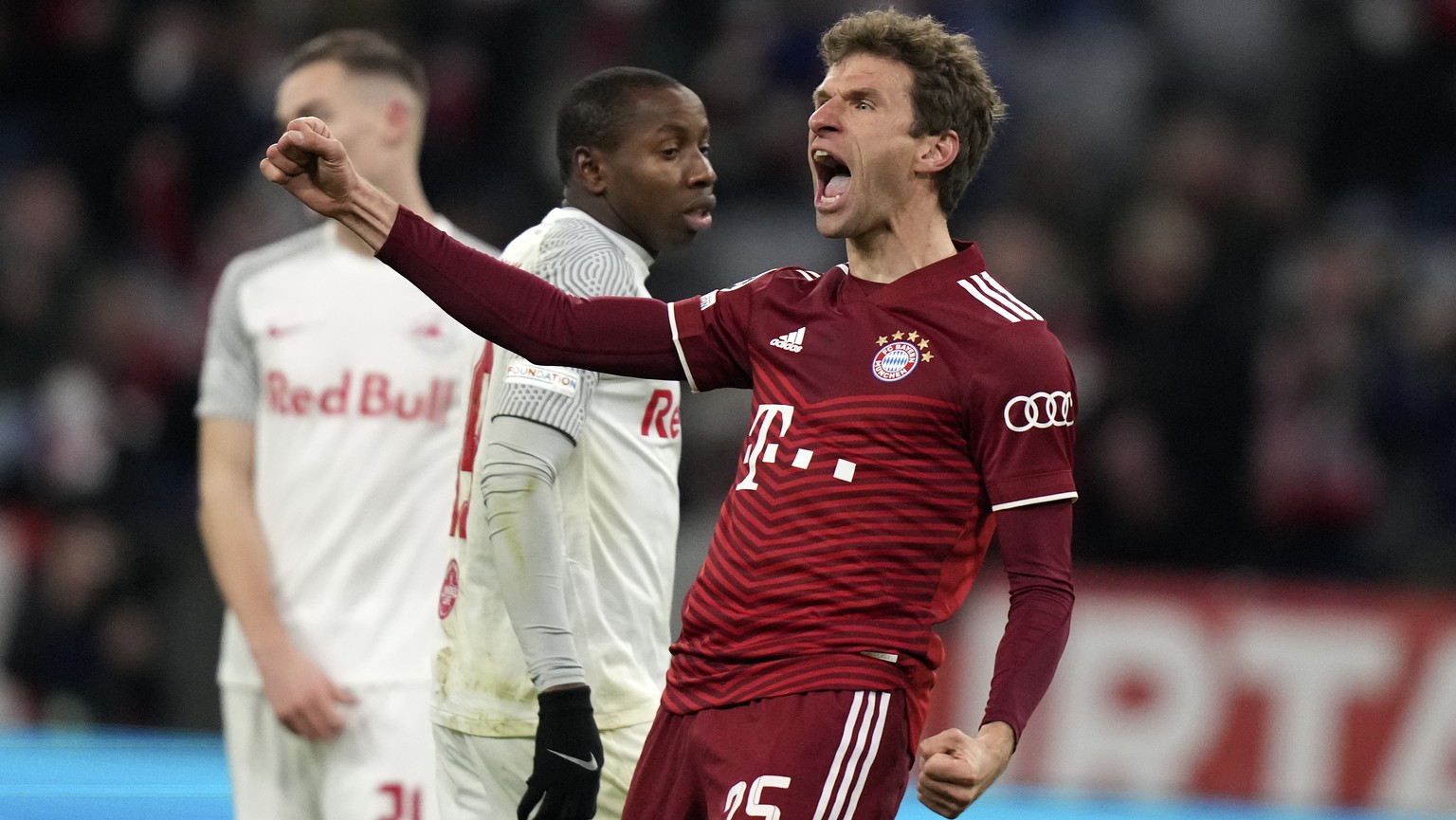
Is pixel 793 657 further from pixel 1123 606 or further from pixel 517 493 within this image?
pixel 1123 606

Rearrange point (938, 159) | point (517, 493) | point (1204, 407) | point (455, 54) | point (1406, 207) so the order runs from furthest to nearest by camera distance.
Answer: point (455, 54), point (1406, 207), point (1204, 407), point (517, 493), point (938, 159)

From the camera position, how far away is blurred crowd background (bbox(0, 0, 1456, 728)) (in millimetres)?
8594

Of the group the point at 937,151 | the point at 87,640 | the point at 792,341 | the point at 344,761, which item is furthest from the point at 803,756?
the point at 87,640

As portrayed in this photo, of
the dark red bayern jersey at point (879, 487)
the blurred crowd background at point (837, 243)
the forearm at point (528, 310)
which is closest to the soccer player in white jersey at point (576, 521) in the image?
the forearm at point (528, 310)

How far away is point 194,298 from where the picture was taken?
10.3 metres

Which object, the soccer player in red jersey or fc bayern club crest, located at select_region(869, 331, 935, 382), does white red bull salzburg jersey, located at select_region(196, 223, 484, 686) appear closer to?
the soccer player in red jersey

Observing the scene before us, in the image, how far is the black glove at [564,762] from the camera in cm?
324

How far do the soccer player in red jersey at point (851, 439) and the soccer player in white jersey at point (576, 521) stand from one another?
0.26 metres

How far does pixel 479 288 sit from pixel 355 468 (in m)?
1.47

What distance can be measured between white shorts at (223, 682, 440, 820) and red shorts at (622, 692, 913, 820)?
1450mm

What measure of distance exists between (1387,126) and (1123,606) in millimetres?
3519

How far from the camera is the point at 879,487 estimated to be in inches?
115

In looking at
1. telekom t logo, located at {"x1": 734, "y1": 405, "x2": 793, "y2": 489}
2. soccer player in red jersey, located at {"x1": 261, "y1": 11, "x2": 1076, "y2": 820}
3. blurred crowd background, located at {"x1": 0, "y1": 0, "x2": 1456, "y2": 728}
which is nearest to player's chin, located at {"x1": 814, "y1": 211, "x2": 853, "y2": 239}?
soccer player in red jersey, located at {"x1": 261, "y1": 11, "x2": 1076, "y2": 820}

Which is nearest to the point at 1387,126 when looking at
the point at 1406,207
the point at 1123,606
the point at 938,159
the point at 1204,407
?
the point at 1406,207
